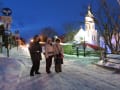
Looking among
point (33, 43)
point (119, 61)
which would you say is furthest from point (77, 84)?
point (119, 61)

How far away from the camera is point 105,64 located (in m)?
22.9

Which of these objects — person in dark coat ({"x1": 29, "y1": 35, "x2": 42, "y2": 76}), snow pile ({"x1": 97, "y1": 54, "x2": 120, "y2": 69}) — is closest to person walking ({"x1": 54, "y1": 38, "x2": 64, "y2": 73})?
person in dark coat ({"x1": 29, "y1": 35, "x2": 42, "y2": 76})

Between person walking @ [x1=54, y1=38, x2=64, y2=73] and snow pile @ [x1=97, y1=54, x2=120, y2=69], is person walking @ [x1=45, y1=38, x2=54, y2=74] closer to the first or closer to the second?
person walking @ [x1=54, y1=38, x2=64, y2=73]

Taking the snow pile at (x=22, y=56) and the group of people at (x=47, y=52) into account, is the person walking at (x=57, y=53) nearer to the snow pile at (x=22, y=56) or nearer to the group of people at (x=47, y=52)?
the group of people at (x=47, y=52)

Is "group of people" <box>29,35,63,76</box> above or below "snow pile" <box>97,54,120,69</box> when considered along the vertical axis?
above

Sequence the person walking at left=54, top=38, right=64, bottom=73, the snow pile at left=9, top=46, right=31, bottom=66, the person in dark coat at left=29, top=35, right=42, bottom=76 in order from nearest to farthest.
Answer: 1. the person in dark coat at left=29, top=35, right=42, bottom=76
2. the person walking at left=54, top=38, right=64, bottom=73
3. the snow pile at left=9, top=46, right=31, bottom=66

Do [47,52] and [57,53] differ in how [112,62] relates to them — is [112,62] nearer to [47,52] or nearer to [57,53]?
[57,53]

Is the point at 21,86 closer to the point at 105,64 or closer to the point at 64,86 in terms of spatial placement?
the point at 64,86

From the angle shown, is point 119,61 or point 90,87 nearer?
point 90,87

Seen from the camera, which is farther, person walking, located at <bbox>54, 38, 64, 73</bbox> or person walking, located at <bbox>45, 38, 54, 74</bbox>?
person walking, located at <bbox>54, 38, 64, 73</bbox>

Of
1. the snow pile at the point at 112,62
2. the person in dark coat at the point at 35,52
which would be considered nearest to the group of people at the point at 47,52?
the person in dark coat at the point at 35,52

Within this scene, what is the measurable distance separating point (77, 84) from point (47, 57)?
206 inches

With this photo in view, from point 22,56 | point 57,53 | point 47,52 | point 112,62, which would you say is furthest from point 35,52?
point 22,56

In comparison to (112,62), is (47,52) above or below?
above
